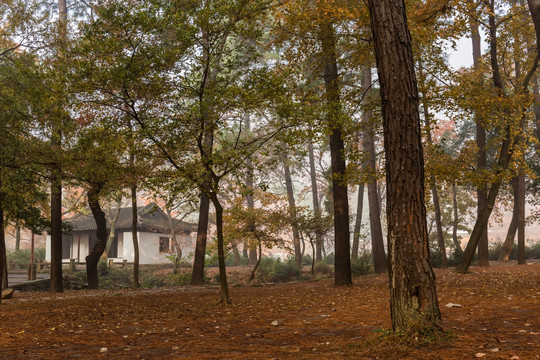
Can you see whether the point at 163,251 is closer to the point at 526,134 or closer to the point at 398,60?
the point at 526,134

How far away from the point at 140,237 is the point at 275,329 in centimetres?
3385

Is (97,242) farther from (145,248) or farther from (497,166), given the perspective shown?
(145,248)

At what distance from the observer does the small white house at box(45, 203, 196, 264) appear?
38719 millimetres

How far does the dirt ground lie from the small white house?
92.5ft

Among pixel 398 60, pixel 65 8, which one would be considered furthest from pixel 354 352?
pixel 65 8

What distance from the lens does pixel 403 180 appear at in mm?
5004

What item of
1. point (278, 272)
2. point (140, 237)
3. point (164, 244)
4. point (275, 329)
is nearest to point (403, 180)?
point (275, 329)

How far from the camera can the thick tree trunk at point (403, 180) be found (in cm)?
484

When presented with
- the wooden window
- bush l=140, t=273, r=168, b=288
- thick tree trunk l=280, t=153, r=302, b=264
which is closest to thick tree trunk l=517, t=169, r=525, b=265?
thick tree trunk l=280, t=153, r=302, b=264

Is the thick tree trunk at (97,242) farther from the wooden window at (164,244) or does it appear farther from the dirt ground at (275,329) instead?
the wooden window at (164,244)

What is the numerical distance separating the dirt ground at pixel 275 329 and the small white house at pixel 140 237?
28.2 m

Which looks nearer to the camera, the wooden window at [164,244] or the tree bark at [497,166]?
the tree bark at [497,166]

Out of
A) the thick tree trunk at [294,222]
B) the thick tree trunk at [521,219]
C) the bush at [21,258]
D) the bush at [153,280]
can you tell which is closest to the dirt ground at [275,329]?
the thick tree trunk at [521,219]

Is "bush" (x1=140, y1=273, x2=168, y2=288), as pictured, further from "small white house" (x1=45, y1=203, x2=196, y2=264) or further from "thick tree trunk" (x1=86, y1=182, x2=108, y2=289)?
"thick tree trunk" (x1=86, y1=182, x2=108, y2=289)
